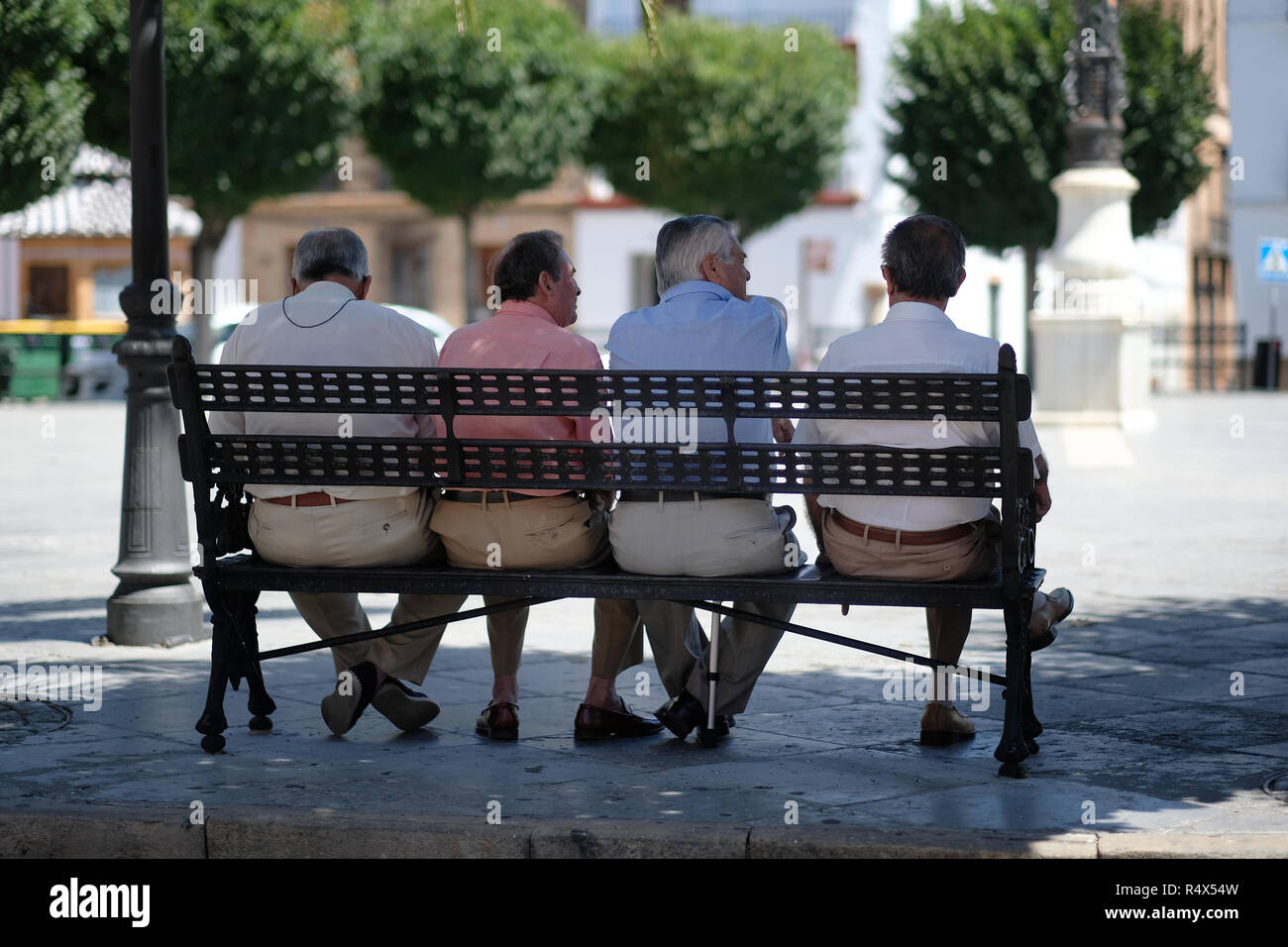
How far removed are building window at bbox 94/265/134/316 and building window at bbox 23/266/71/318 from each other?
726 mm

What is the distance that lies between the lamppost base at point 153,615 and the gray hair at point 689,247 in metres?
2.74

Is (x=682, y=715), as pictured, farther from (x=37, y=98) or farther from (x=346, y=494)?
(x=37, y=98)

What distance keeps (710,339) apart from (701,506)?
0.50 metres

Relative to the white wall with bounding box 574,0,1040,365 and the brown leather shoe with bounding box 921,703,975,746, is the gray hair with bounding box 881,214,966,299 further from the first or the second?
the white wall with bounding box 574,0,1040,365

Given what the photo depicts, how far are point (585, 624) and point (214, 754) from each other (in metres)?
2.92

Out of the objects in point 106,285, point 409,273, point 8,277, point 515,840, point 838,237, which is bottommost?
point 515,840

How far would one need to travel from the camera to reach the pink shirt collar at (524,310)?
5926mm

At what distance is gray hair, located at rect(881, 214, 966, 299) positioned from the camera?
18.5 ft

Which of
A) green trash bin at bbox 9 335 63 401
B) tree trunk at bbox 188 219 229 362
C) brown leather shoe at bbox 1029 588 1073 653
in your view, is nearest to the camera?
brown leather shoe at bbox 1029 588 1073 653

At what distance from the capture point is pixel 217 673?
5.73m

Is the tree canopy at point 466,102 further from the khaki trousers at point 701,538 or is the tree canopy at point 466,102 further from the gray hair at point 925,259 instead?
the khaki trousers at point 701,538

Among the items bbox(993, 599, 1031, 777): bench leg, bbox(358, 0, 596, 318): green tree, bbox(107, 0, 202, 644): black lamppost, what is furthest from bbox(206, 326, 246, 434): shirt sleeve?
bbox(358, 0, 596, 318): green tree

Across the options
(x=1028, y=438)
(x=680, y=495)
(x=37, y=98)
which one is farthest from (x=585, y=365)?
(x=37, y=98)

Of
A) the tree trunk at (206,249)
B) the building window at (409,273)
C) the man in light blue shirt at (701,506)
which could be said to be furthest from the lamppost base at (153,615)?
the building window at (409,273)
